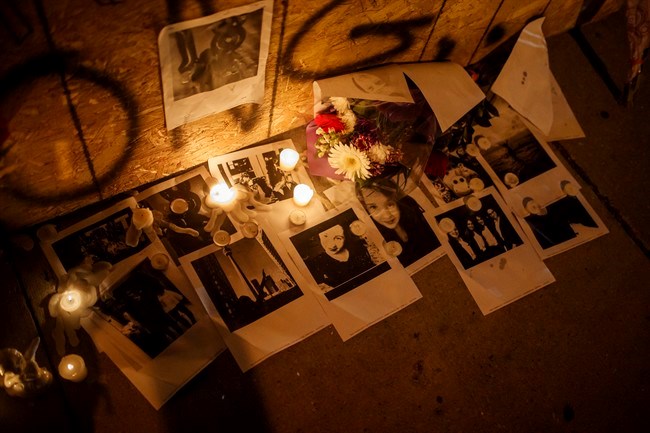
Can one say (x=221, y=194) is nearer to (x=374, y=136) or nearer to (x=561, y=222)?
(x=374, y=136)

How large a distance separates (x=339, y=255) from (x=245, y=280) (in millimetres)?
294

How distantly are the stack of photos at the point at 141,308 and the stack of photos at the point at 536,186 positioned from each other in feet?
3.58

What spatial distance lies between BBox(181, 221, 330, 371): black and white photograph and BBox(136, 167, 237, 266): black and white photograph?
1.6 inches

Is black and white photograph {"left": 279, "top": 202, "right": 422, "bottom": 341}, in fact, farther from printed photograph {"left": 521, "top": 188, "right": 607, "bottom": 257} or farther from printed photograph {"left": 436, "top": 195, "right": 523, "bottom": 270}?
printed photograph {"left": 521, "top": 188, "right": 607, "bottom": 257}

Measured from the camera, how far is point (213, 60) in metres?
1.12

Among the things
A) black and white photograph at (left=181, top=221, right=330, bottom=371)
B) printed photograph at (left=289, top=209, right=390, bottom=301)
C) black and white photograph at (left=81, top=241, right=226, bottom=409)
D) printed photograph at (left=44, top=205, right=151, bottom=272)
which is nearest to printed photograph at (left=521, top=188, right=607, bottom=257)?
printed photograph at (left=289, top=209, right=390, bottom=301)

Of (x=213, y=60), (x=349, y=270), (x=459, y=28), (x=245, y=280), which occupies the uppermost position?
(x=213, y=60)

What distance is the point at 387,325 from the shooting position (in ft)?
4.61

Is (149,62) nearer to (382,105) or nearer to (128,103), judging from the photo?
(128,103)

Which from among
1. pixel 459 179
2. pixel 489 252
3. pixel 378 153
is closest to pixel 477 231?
pixel 489 252

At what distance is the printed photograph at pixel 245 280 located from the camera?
1336 mm

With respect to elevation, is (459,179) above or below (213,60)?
below

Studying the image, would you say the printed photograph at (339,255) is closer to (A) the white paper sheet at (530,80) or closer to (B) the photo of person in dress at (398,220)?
(B) the photo of person in dress at (398,220)

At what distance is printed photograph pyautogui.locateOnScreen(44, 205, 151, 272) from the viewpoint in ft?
4.28
